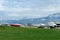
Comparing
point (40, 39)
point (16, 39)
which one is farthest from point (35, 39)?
point (16, 39)

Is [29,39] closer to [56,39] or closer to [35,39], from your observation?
[35,39]

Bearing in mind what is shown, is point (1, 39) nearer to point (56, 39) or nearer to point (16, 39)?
point (16, 39)

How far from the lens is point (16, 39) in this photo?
22812 millimetres

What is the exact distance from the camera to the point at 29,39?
76.2 feet

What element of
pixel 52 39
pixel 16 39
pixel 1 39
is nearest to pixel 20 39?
pixel 16 39

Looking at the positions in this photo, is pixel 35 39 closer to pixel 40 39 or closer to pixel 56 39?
pixel 40 39

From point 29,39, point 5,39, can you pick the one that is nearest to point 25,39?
point 29,39

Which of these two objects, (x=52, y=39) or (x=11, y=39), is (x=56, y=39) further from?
(x=11, y=39)

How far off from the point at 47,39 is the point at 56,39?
3.22 ft

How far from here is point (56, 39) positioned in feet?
77.6

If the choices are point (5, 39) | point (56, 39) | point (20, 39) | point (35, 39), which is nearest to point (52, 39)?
point (56, 39)

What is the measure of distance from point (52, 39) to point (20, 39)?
3.52 m

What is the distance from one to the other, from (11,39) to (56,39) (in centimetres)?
491

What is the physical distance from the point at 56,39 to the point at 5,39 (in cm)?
553
